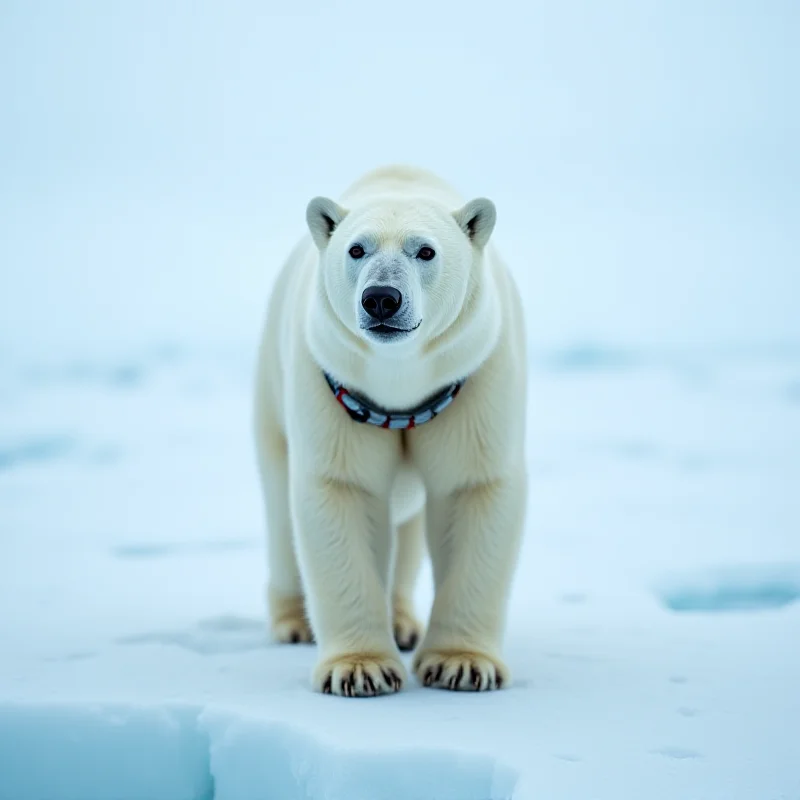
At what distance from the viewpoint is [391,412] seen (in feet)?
11.8

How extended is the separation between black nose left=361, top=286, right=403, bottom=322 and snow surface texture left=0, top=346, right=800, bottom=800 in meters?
1.10

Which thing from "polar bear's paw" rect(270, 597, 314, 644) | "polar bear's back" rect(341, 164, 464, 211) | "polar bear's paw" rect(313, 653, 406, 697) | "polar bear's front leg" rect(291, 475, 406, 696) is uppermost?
"polar bear's back" rect(341, 164, 464, 211)

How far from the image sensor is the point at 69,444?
12453 millimetres

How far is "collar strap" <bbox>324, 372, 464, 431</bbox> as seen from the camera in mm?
3568

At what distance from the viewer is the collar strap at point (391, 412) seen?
11.7 ft

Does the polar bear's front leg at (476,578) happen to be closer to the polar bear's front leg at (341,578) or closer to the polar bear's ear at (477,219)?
the polar bear's front leg at (341,578)

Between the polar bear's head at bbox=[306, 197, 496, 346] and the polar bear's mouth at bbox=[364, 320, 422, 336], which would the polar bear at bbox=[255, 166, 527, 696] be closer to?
the polar bear's head at bbox=[306, 197, 496, 346]

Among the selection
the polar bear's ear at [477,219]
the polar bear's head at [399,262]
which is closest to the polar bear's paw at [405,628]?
the polar bear's head at [399,262]

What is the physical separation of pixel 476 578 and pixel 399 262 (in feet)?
3.55

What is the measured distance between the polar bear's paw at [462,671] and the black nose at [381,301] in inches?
46.0

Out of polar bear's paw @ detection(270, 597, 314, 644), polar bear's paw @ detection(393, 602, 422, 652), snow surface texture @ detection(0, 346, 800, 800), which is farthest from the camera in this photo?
polar bear's paw @ detection(393, 602, 422, 652)

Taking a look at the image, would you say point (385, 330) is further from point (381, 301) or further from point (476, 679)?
point (476, 679)

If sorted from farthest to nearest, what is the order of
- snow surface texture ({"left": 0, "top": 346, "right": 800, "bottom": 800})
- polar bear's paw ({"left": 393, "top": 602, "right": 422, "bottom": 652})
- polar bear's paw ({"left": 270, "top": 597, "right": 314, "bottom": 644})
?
polar bear's paw ({"left": 393, "top": 602, "right": 422, "bottom": 652}) → polar bear's paw ({"left": 270, "top": 597, "right": 314, "bottom": 644}) → snow surface texture ({"left": 0, "top": 346, "right": 800, "bottom": 800})

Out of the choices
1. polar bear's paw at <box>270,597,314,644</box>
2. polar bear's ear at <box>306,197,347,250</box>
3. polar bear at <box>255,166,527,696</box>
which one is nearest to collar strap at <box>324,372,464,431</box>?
polar bear at <box>255,166,527,696</box>
